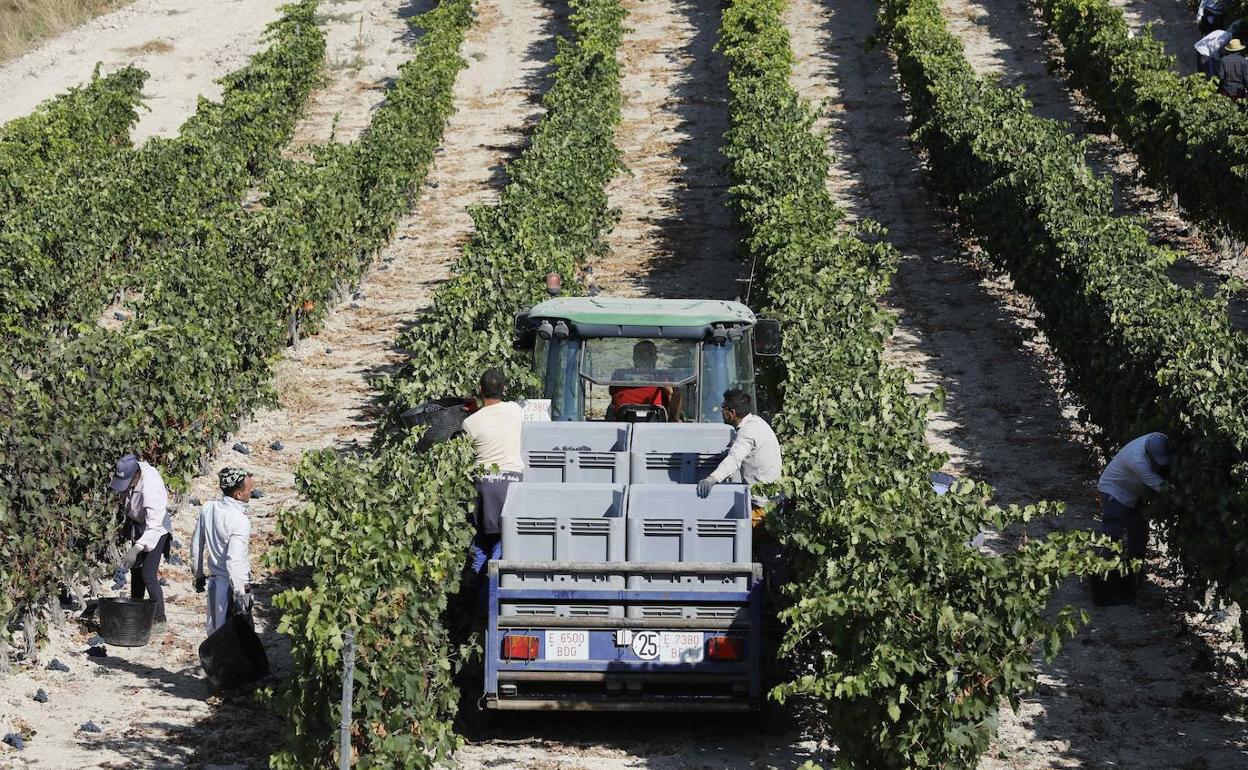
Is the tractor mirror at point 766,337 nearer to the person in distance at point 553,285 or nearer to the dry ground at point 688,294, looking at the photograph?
the dry ground at point 688,294

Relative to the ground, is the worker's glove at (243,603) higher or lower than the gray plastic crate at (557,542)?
lower

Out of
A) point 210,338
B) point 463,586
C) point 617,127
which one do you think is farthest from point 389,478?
point 617,127

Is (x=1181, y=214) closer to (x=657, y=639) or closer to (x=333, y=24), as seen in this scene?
(x=657, y=639)

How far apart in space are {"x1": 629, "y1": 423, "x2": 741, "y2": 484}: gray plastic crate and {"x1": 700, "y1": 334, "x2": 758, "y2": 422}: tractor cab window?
0.87 metres

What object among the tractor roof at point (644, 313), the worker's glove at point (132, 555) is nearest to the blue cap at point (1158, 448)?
the tractor roof at point (644, 313)

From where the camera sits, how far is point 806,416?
12.8 m

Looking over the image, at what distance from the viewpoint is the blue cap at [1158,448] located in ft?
41.2

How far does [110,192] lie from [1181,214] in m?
14.8

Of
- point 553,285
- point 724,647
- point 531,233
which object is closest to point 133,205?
point 531,233

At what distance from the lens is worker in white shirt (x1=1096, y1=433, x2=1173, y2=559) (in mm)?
12617

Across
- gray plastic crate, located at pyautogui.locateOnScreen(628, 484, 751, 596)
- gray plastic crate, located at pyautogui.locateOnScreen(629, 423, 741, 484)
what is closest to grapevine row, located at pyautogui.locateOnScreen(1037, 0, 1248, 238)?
gray plastic crate, located at pyautogui.locateOnScreen(629, 423, 741, 484)

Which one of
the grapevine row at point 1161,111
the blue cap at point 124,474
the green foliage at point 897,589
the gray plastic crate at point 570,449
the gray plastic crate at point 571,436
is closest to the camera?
the green foliage at point 897,589

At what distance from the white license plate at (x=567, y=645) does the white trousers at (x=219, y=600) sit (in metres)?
2.75

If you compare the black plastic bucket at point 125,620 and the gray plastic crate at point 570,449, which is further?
the black plastic bucket at point 125,620
